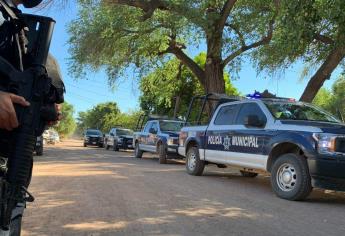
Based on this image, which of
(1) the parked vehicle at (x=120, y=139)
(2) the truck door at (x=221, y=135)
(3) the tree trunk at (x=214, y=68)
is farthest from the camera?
(1) the parked vehicle at (x=120, y=139)

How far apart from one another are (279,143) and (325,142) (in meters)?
1.08

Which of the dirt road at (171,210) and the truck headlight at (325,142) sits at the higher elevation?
the truck headlight at (325,142)

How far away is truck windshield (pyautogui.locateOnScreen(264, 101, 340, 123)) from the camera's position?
389 inches

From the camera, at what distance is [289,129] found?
29.4 ft

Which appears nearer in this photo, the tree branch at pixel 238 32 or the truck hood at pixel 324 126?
the truck hood at pixel 324 126

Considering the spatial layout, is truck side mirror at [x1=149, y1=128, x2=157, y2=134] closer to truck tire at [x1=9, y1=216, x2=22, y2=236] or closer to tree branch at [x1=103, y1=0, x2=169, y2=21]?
tree branch at [x1=103, y1=0, x2=169, y2=21]

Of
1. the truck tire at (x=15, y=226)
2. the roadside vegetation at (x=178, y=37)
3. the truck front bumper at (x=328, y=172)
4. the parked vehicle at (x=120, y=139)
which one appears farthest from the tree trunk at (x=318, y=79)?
the parked vehicle at (x=120, y=139)

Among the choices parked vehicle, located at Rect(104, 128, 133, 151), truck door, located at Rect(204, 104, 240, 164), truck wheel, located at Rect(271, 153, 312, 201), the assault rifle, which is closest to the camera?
the assault rifle

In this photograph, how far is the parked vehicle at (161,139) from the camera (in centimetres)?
1795

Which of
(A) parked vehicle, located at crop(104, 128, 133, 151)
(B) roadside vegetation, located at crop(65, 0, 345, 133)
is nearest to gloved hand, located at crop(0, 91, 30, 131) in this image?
(B) roadside vegetation, located at crop(65, 0, 345, 133)

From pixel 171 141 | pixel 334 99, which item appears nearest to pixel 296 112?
pixel 171 141

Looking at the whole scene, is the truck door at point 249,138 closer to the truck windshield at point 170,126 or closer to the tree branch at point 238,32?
the truck windshield at point 170,126

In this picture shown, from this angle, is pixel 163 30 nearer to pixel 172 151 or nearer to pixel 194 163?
pixel 172 151

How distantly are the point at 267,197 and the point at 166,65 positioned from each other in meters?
20.5
